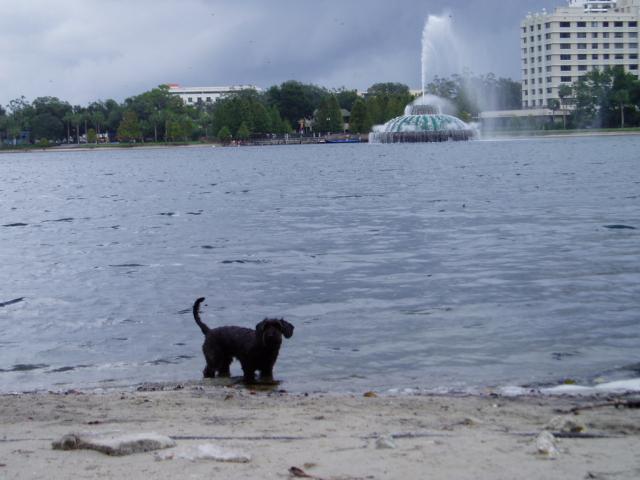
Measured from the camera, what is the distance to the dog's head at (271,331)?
995 centimetres

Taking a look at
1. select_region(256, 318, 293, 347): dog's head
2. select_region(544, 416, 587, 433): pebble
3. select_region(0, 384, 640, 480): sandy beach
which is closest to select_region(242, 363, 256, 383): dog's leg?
select_region(256, 318, 293, 347): dog's head

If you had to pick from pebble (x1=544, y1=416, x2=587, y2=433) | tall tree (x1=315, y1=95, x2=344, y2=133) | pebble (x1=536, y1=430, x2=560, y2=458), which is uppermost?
tall tree (x1=315, y1=95, x2=344, y2=133)

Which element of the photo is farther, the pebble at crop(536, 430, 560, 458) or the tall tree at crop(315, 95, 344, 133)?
the tall tree at crop(315, 95, 344, 133)

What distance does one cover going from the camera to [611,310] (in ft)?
46.3

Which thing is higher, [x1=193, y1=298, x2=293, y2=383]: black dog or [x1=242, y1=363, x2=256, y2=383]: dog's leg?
[x1=193, y1=298, x2=293, y2=383]: black dog

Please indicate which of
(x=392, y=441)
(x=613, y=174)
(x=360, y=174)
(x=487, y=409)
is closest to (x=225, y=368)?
(x=487, y=409)

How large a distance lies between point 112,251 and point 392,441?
60.8 feet

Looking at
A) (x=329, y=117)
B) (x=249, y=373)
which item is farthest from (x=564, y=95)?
(x=249, y=373)

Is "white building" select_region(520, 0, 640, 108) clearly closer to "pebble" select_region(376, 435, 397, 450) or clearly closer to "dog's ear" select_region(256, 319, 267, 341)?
"dog's ear" select_region(256, 319, 267, 341)

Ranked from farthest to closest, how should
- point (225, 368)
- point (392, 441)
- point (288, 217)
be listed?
point (288, 217)
point (225, 368)
point (392, 441)

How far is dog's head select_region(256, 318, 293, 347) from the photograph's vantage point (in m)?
9.95

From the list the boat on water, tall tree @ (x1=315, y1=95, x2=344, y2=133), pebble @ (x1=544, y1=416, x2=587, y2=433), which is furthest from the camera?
the boat on water

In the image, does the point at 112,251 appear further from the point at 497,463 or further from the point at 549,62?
the point at 549,62

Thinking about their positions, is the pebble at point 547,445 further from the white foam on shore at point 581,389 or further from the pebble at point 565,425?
the white foam on shore at point 581,389
